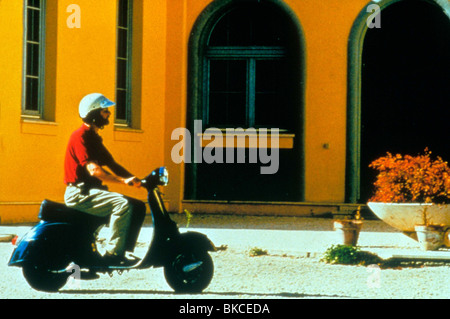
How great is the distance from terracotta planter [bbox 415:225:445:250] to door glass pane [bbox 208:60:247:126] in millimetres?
6584

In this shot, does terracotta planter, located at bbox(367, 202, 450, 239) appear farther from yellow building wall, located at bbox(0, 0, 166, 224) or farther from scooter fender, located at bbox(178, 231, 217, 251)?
yellow building wall, located at bbox(0, 0, 166, 224)

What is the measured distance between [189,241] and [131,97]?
925cm

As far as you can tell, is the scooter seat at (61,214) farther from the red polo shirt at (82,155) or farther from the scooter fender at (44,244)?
the red polo shirt at (82,155)

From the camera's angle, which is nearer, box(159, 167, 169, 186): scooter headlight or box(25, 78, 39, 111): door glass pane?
box(159, 167, 169, 186): scooter headlight

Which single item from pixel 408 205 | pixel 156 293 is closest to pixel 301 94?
pixel 408 205

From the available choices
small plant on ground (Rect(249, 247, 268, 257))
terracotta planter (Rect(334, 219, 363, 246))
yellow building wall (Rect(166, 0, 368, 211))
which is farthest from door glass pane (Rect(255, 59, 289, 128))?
small plant on ground (Rect(249, 247, 268, 257))

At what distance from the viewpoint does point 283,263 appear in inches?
383

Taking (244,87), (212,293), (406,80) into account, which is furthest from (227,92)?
(212,293)

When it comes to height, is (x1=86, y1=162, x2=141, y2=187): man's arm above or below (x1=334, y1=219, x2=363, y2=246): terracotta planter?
above

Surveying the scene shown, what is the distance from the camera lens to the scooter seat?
692 centimetres

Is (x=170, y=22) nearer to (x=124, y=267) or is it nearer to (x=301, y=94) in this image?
(x=301, y=94)

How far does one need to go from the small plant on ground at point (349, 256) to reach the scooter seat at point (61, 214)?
3.72 meters

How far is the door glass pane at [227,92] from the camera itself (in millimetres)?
16531

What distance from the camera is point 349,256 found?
383 inches
